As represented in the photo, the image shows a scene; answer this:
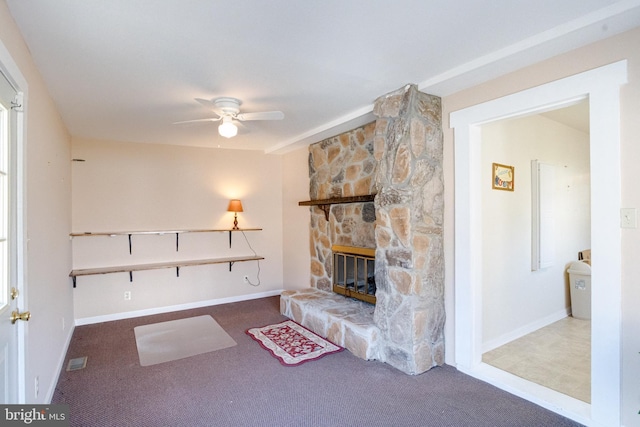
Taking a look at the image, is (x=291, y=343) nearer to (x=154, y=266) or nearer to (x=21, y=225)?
(x=154, y=266)

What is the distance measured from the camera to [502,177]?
350 cm

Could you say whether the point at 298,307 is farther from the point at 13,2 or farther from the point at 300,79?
the point at 13,2

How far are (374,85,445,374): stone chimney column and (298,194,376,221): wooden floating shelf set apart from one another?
2.22 ft

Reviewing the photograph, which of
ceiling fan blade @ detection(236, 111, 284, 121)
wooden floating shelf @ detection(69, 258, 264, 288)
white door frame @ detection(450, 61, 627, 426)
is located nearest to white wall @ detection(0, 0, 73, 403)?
wooden floating shelf @ detection(69, 258, 264, 288)

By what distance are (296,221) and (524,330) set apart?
3.36 meters

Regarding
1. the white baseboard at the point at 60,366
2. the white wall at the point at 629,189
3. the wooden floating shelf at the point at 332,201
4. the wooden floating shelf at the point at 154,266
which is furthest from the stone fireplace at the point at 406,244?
the white baseboard at the point at 60,366

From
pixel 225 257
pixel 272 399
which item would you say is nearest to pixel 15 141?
pixel 272 399

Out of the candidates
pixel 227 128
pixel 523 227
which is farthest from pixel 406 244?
pixel 227 128

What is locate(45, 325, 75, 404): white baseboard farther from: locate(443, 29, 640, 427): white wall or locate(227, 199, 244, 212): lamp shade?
locate(443, 29, 640, 427): white wall

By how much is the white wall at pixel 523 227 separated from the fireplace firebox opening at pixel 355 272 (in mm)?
1196

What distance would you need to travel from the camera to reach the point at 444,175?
119 inches

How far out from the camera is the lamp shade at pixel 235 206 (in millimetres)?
5129

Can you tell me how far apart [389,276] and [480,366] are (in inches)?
41.6

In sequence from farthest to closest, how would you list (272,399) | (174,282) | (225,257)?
(225,257), (174,282), (272,399)
